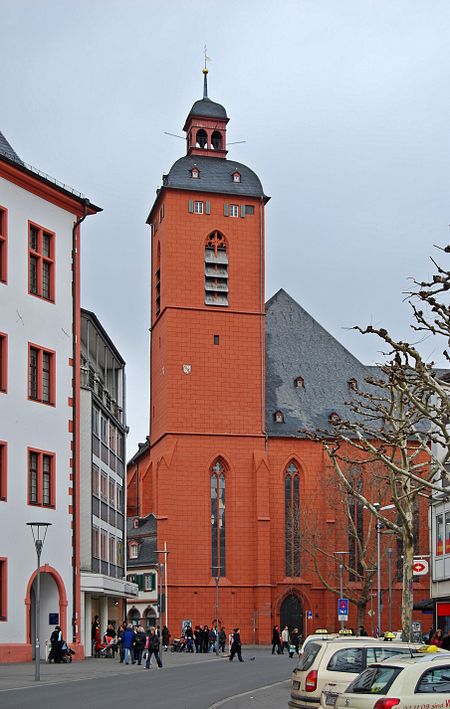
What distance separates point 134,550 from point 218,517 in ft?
39.4

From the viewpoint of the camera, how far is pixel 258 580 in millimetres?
82625

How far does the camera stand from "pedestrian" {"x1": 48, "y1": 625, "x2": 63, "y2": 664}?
3969cm

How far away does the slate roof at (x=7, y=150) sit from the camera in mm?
41844

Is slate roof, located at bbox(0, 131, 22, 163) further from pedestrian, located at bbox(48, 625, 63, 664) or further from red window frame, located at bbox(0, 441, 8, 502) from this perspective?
pedestrian, located at bbox(48, 625, 63, 664)

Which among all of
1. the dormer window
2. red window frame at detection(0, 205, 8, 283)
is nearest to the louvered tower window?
the dormer window

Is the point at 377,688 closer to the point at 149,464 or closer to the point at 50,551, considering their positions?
the point at 50,551

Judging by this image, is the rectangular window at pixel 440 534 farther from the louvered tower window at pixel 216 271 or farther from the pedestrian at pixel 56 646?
the louvered tower window at pixel 216 271

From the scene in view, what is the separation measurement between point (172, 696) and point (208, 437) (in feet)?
187

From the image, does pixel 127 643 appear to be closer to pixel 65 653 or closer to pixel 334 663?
pixel 65 653

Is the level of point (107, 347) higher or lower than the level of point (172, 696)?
higher

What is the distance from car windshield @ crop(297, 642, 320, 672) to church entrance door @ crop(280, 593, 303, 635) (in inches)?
2547

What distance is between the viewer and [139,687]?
30359mm

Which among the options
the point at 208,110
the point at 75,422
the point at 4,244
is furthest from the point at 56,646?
the point at 208,110

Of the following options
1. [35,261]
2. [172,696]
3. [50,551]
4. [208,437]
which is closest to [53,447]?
[50,551]
